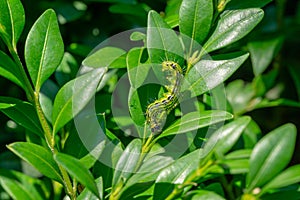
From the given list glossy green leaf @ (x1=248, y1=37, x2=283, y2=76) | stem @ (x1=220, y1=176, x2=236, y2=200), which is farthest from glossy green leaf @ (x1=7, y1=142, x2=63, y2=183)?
glossy green leaf @ (x1=248, y1=37, x2=283, y2=76)

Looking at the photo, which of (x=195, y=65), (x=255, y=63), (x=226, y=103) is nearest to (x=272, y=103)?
A: (x=255, y=63)

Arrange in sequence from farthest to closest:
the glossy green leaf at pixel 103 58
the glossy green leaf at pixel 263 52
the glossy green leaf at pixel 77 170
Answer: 1. the glossy green leaf at pixel 263 52
2. the glossy green leaf at pixel 103 58
3. the glossy green leaf at pixel 77 170

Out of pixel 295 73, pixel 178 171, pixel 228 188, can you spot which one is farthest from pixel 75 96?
pixel 295 73

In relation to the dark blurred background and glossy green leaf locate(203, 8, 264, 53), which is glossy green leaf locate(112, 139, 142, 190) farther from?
the dark blurred background

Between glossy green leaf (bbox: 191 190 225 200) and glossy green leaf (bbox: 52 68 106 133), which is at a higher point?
glossy green leaf (bbox: 52 68 106 133)

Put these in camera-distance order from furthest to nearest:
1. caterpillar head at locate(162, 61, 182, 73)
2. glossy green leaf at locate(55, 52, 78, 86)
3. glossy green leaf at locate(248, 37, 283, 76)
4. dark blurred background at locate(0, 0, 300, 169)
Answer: glossy green leaf at locate(248, 37, 283, 76)
dark blurred background at locate(0, 0, 300, 169)
glossy green leaf at locate(55, 52, 78, 86)
caterpillar head at locate(162, 61, 182, 73)

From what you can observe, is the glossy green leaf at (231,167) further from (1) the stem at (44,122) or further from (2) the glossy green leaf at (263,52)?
(2) the glossy green leaf at (263,52)

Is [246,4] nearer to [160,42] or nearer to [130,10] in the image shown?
[160,42]

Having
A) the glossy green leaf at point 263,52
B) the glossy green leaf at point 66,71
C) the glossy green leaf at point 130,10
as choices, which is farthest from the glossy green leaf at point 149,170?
the glossy green leaf at point 263,52

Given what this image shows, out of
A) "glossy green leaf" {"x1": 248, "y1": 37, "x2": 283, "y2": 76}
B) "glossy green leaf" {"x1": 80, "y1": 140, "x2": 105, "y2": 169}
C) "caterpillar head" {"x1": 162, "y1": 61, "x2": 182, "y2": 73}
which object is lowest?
"glossy green leaf" {"x1": 248, "y1": 37, "x2": 283, "y2": 76}
